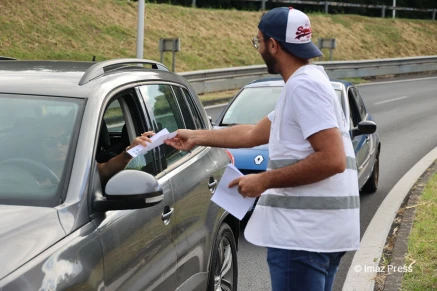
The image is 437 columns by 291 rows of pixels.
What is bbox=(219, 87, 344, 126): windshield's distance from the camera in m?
10.3

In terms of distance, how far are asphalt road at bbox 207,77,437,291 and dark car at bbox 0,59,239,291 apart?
187 centimetres

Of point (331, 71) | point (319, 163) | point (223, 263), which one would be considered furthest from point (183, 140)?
point (331, 71)

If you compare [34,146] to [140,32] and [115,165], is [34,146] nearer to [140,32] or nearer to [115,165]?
[115,165]

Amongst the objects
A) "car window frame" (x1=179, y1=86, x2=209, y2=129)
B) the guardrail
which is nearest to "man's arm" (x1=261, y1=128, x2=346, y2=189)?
"car window frame" (x1=179, y1=86, x2=209, y2=129)

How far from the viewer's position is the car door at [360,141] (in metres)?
10.2

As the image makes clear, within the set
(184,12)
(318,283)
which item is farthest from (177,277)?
(184,12)

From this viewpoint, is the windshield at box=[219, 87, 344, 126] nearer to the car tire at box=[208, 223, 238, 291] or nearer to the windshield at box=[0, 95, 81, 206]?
the car tire at box=[208, 223, 238, 291]

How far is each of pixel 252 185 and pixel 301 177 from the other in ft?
0.74

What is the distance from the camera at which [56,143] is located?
3.97 metres

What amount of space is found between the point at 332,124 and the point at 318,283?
2.31 feet

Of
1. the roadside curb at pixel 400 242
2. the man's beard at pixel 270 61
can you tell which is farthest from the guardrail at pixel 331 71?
the man's beard at pixel 270 61

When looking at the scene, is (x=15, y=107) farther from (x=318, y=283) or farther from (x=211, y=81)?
(x=211, y=81)

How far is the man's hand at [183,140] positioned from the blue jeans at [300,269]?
0.81 metres

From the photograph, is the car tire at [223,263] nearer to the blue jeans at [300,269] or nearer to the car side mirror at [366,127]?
the blue jeans at [300,269]
